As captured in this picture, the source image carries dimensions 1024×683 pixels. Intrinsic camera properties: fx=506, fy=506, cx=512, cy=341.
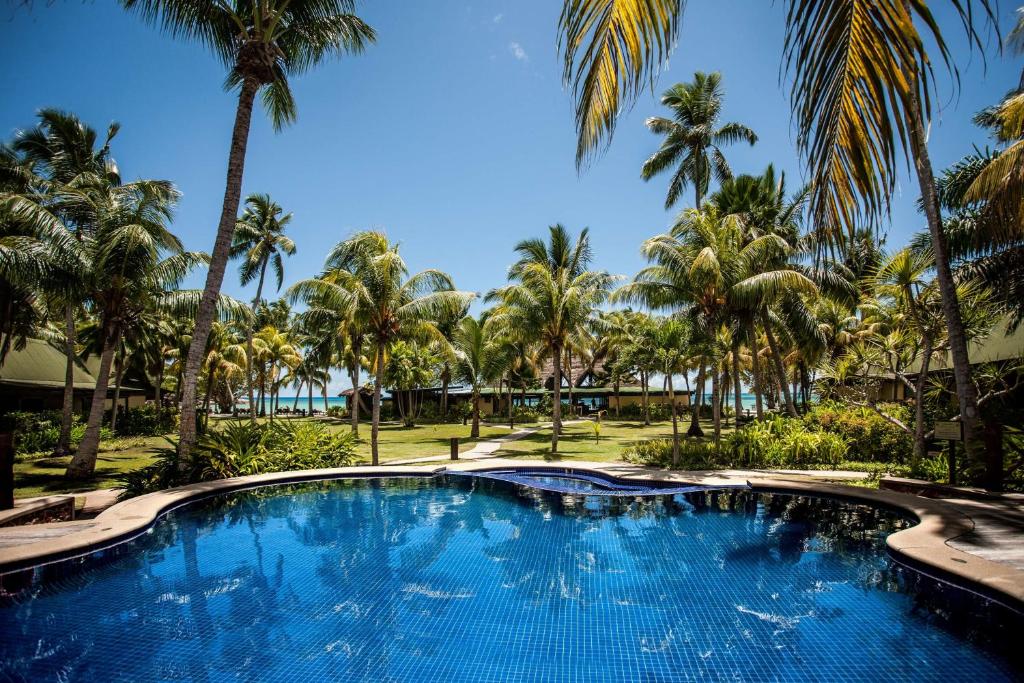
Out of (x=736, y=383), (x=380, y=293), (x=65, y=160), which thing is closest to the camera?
(x=380, y=293)

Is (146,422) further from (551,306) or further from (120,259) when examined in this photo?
(551,306)

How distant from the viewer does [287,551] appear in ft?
25.0

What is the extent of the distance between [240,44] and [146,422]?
20.9m

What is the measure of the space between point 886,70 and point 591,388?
160 feet

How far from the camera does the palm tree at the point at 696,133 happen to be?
951 inches

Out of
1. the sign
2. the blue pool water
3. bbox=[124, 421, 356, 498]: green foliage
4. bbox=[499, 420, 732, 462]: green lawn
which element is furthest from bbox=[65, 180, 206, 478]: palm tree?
the sign

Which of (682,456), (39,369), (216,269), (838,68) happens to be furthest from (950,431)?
(39,369)

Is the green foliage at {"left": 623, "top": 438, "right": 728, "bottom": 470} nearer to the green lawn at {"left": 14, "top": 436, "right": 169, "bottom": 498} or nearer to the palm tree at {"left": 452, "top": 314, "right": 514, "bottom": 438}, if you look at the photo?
the palm tree at {"left": 452, "top": 314, "right": 514, "bottom": 438}

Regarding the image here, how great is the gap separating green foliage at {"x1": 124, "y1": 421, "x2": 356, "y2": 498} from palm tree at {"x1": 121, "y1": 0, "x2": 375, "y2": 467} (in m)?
0.40

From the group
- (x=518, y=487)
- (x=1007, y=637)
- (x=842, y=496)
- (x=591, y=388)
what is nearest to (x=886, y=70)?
(x=1007, y=637)

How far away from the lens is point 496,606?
5770 mm

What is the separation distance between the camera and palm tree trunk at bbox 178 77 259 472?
11344mm

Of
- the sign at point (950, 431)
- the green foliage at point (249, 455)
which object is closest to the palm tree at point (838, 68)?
the sign at point (950, 431)

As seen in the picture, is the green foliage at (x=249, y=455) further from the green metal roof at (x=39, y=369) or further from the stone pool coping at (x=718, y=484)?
the green metal roof at (x=39, y=369)
